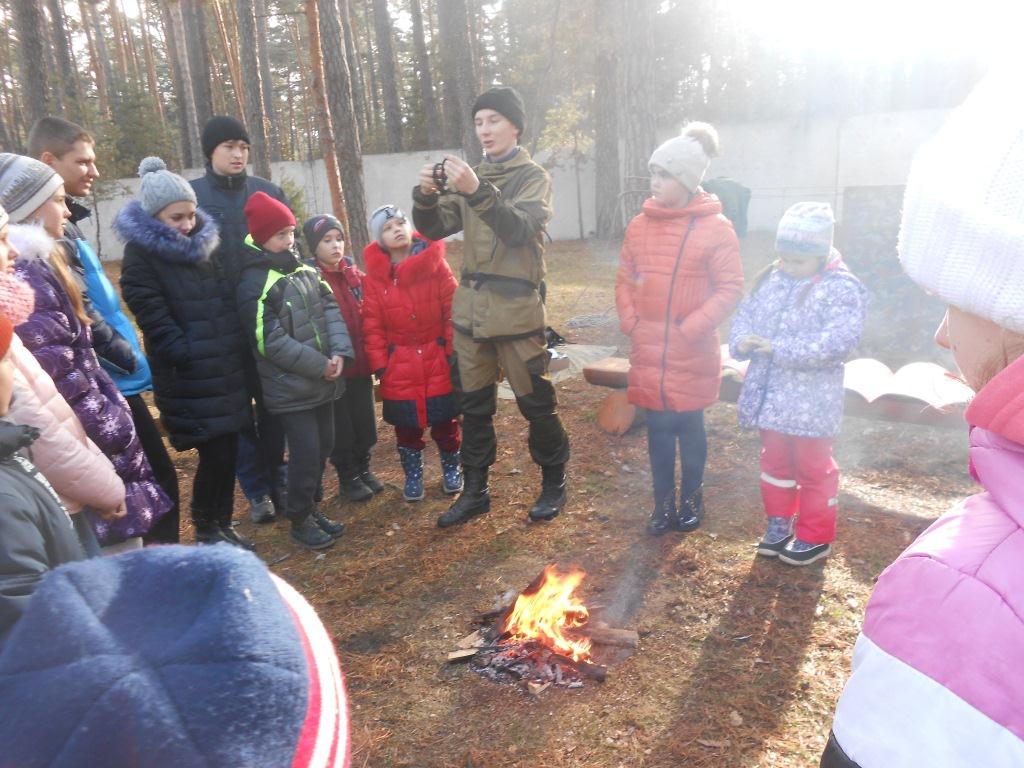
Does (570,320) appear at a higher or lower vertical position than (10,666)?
lower

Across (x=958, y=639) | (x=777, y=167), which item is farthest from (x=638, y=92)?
(x=777, y=167)

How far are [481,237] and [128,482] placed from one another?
2.20 meters

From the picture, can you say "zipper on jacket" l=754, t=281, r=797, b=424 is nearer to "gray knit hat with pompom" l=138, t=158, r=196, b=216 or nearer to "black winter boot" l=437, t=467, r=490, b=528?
"black winter boot" l=437, t=467, r=490, b=528

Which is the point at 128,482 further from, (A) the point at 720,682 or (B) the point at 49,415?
(A) the point at 720,682

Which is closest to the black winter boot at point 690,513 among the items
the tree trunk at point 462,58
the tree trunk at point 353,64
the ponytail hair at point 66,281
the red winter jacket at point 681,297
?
the red winter jacket at point 681,297

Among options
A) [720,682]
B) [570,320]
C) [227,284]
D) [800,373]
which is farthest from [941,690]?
[570,320]

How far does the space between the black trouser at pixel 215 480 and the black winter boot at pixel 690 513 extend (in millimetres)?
2577

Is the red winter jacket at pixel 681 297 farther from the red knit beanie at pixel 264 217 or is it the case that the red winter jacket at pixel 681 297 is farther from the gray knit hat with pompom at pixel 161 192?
the gray knit hat with pompom at pixel 161 192

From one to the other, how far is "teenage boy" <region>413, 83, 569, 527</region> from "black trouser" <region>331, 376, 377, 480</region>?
2.78 feet

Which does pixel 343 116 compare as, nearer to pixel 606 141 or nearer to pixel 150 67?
pixel 606 141

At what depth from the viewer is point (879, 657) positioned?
0.88 m

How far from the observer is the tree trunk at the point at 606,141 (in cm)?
1370

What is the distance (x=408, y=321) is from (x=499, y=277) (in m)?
0.72

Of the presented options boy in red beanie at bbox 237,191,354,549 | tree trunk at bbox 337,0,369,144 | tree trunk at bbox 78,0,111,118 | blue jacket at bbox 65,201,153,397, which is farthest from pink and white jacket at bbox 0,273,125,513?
tree trunk at bbox 78,0,111,118
